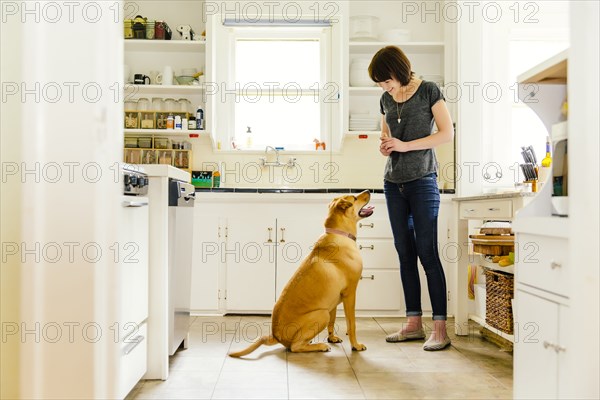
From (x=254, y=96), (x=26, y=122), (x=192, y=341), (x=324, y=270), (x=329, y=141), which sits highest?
(x=254, y=96)

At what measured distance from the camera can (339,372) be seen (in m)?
2.43

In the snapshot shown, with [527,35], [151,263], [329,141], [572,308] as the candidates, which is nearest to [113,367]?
[572,308]

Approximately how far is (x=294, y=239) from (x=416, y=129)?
1.26 m

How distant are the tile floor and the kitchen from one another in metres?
0.02

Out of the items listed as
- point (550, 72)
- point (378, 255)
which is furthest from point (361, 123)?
point (550, 72)

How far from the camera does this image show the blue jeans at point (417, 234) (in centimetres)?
283

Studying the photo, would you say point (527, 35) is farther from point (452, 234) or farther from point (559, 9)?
point (452, 234)

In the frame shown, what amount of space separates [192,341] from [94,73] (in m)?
2.27

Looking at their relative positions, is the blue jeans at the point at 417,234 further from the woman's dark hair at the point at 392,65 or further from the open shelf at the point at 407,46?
the open shelf at the point at 407,46

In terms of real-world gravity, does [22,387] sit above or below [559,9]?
below

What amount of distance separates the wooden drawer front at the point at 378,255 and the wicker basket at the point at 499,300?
2.78 ft

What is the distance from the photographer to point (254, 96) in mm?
4461

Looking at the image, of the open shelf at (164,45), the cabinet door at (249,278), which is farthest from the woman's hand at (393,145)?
the open shelf at (164,45)

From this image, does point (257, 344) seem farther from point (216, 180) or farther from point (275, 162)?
point (275, 162)
